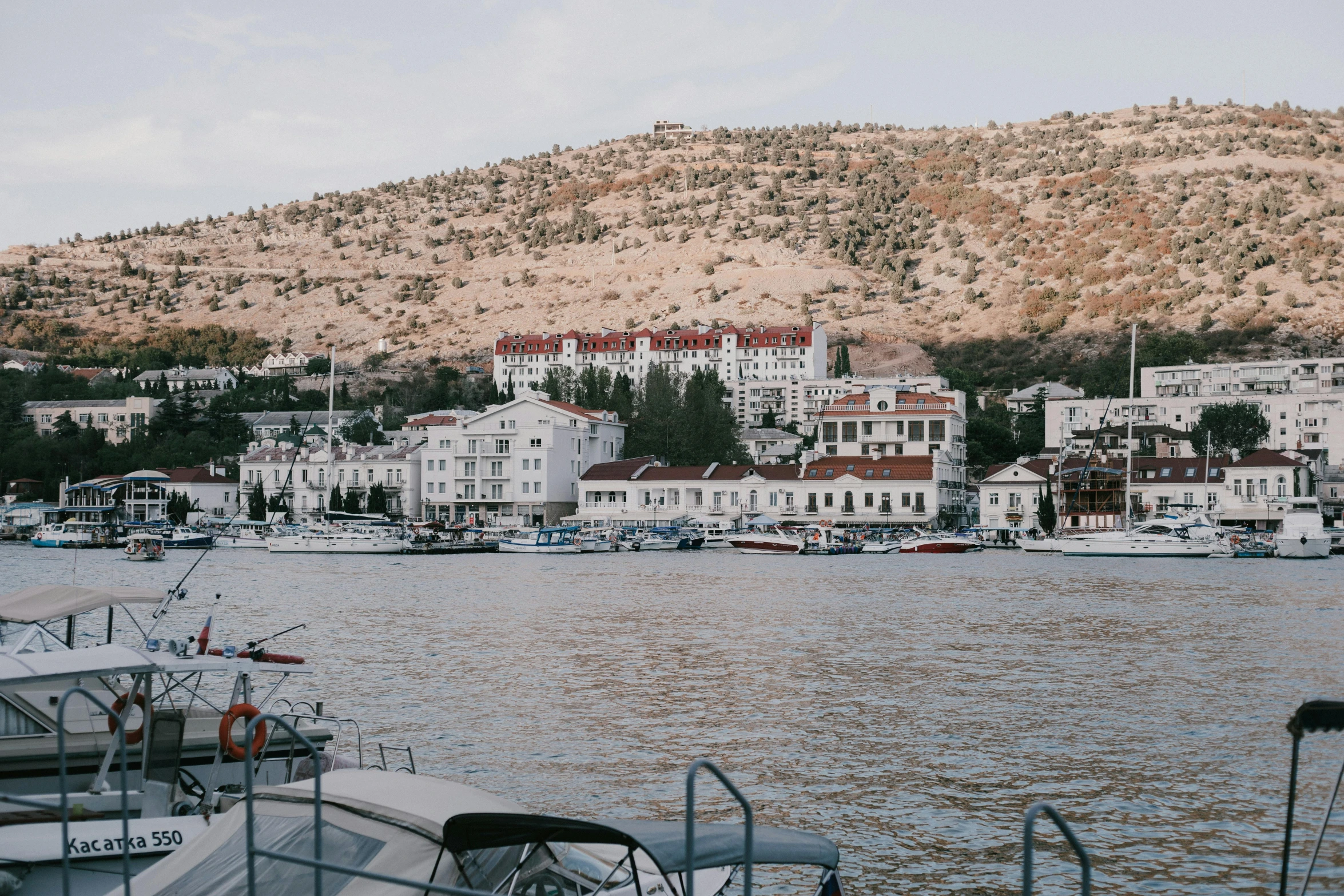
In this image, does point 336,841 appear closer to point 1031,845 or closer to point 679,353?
point 1031,845

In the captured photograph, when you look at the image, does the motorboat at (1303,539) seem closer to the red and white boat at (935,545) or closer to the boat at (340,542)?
the red and white boat at (935,545)

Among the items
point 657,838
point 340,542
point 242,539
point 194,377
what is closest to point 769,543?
point 340,542

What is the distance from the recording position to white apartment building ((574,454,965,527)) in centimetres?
8912

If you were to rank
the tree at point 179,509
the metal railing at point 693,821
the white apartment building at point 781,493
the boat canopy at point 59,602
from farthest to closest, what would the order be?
the tree at point 179,509 < the white apartment building at point 781,493 < the boat canopy at point 59,602 < the metal railing at point 693,821

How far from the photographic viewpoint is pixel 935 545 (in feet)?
249

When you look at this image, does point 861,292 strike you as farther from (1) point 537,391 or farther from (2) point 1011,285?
(1) point 537,391

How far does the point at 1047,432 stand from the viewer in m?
114

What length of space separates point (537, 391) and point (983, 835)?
288 feet

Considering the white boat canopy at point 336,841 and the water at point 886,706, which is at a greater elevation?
the white boat canopy at point 336,841

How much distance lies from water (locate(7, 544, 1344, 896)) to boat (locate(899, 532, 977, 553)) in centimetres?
3078

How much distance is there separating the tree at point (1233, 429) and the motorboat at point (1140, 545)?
109 feet

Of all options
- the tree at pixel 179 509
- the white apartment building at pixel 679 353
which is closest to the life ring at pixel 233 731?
the tree at pixel 179 509

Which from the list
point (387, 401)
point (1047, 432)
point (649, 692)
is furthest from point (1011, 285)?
point (649, 692)

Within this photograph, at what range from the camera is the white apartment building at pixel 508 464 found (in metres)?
93.5
